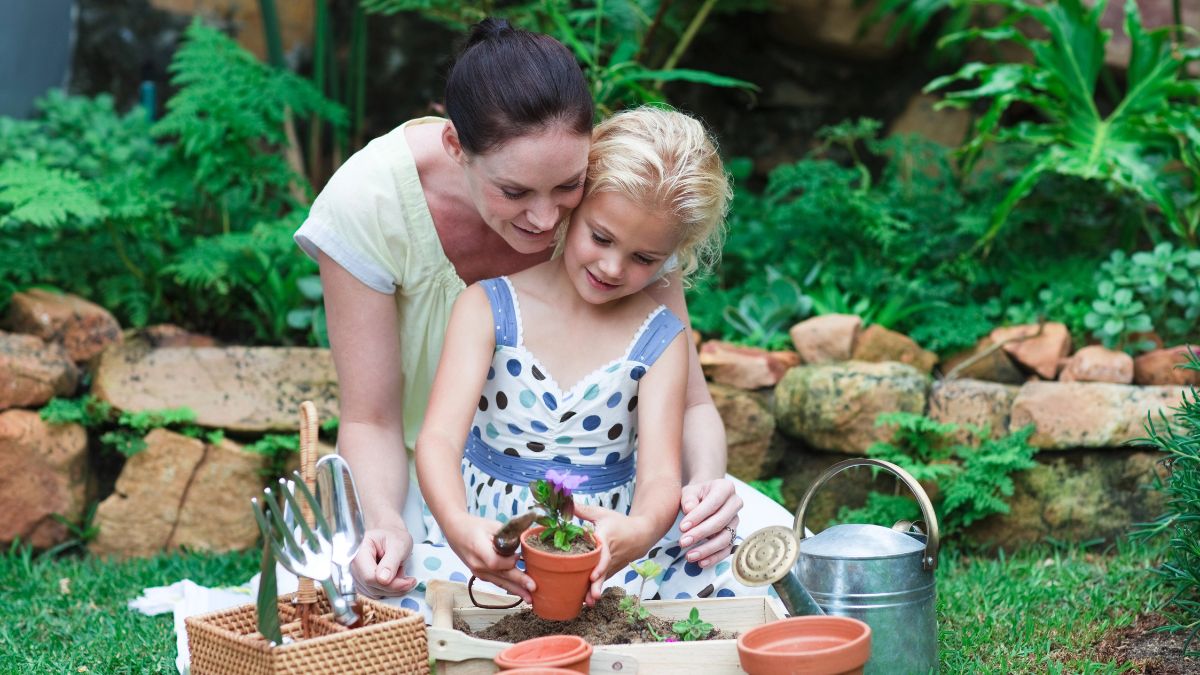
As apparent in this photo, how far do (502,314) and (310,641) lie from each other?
1.00 m

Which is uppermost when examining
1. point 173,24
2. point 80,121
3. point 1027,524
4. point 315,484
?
point 173,24

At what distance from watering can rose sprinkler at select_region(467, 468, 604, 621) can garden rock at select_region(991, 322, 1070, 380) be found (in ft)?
8.67

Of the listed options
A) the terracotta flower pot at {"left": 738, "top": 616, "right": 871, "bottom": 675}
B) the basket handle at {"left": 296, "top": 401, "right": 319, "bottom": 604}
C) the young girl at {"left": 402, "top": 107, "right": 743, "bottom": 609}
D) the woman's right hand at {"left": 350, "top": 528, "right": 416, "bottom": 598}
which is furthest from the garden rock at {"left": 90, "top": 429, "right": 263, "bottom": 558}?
the terracotta flower pot at {"left": 738, "top": 616, "right": 871, "bottom": 675}

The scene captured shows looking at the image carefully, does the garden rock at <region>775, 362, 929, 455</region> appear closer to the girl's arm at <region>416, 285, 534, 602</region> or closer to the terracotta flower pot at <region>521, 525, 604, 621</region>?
Result: the girl's arm at <region>416, 285, 534, 602</region>

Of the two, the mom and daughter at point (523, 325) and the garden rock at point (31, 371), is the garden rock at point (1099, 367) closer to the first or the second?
the mom and daughter at point (523, 325)

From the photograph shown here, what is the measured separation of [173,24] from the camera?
5695 mm

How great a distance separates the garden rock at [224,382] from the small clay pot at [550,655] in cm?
233

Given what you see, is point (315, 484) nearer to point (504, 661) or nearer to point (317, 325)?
point (504, 661)

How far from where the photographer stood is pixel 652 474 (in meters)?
2.68

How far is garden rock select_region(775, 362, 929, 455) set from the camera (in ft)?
13.8

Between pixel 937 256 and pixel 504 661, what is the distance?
3267 mm

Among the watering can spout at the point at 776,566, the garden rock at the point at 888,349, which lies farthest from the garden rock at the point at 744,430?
the watering can spout at the point at 776,566

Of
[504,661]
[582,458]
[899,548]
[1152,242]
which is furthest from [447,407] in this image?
[1152,242]

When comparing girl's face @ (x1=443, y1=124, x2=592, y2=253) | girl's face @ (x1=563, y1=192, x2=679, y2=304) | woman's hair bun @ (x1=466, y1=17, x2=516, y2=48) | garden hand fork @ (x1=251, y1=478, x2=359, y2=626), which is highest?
woman's hair bun @ (x1=466, y1=17, x2=516, y2=48)
